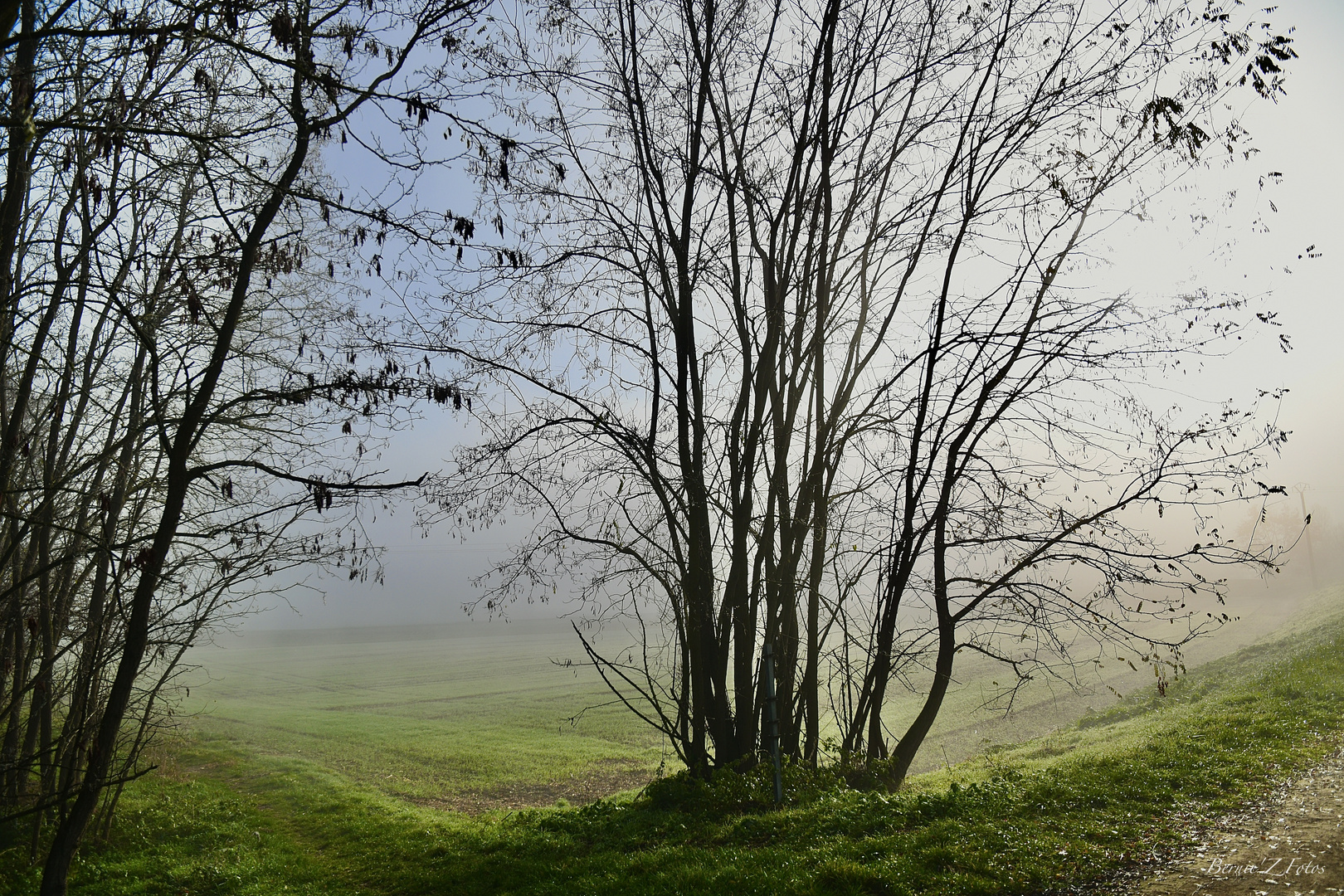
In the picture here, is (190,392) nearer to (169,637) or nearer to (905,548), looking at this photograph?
(169,637)

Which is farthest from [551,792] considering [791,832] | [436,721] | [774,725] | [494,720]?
[436,721]

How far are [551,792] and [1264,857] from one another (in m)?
17.6

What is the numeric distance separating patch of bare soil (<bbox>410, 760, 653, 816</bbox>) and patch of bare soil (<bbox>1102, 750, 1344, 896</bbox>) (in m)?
12.6

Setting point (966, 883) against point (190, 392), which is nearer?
point (966, 883)

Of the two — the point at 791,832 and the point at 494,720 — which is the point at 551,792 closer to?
the point at 791,832

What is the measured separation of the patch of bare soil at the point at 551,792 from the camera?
16.7m

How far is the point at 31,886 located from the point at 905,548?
35.7ft

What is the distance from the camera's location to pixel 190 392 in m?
6.39

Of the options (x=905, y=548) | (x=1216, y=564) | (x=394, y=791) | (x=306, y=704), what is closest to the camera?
(x=1216, y=564)

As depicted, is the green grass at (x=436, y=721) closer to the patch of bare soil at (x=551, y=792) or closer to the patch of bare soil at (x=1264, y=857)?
the patch of bare soil at (x=551, y=792)

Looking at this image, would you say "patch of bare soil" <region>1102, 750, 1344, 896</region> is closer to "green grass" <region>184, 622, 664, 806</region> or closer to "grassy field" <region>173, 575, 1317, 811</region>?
"grassy field" <region>173, 575, 1317, 811</region>

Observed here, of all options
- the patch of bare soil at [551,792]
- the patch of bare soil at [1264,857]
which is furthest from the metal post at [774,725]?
the patch of bare soil at [551,792]

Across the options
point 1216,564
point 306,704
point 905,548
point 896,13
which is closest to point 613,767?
point 905,548

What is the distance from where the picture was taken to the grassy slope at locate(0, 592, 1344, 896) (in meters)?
5.16
